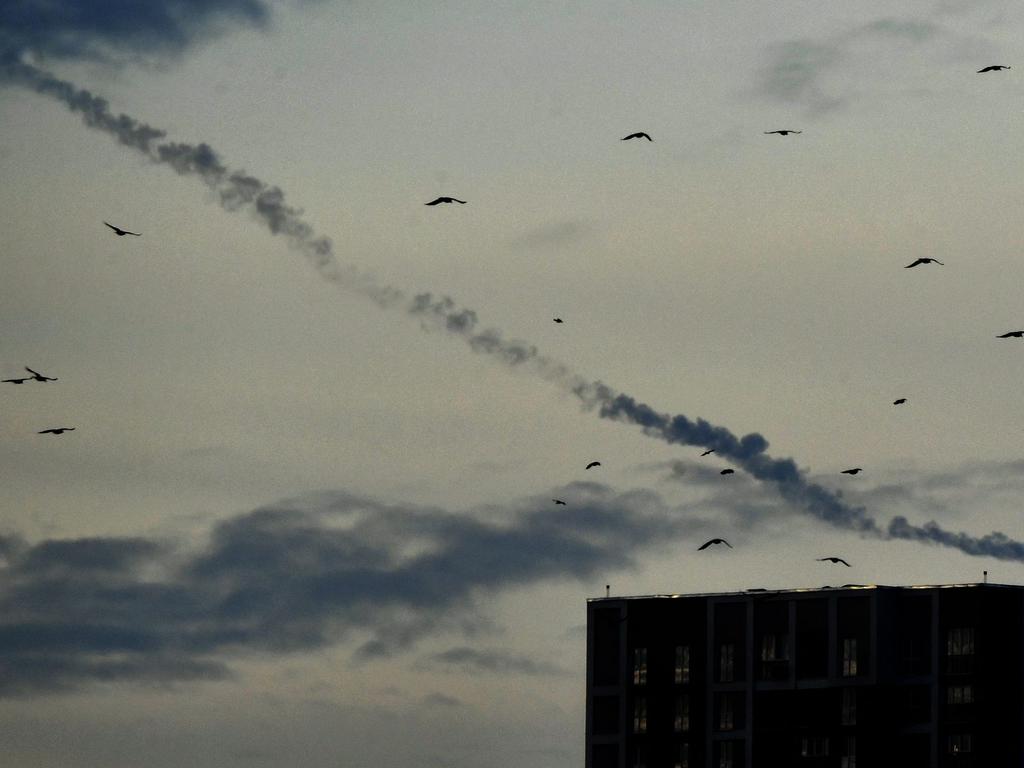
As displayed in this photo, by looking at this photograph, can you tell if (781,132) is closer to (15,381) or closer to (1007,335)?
(1007,335)

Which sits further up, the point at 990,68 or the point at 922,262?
the point at 990,68

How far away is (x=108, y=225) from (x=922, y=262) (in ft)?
210

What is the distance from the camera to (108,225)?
178m

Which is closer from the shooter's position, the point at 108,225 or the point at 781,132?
the point at 108,225

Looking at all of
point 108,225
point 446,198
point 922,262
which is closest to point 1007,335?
point 922,262

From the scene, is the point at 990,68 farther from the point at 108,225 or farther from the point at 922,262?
the point at 108,225

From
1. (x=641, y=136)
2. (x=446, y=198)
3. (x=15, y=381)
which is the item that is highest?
(x=641, y=136)

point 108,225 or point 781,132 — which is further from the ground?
point 781,132

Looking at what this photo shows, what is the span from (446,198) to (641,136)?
28.3 m

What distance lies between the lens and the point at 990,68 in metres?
181

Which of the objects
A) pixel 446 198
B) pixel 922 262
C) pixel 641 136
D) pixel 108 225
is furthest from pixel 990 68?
pixel 108 225

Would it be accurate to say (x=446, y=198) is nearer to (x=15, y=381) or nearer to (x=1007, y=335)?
(x=15, y=381)

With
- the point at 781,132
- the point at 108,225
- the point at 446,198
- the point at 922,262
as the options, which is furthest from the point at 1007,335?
the point at 108,225

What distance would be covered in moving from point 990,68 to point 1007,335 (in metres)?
26.2
